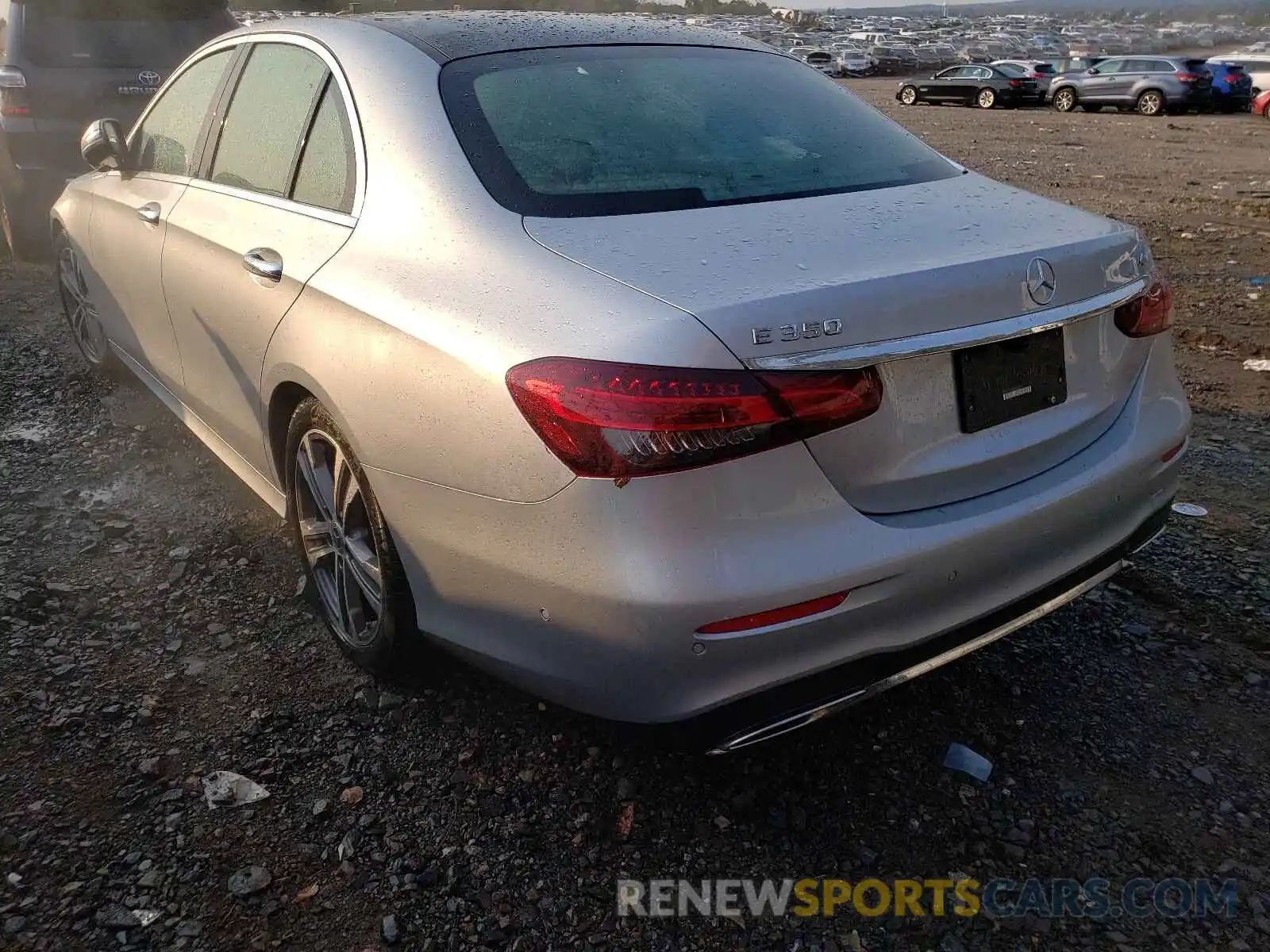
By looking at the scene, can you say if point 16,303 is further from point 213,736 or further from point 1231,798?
point 1231,798

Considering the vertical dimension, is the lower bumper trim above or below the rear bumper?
below

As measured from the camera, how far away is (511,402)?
188 cm

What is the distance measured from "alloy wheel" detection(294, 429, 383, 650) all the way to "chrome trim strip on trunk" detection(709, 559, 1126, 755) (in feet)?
3.28

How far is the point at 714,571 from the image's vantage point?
5.74 feet

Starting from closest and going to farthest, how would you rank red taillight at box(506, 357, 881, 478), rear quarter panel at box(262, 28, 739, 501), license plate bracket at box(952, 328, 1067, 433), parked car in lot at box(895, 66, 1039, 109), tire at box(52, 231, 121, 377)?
red taillight at box(506, 357, 881, 478)
rear quarter panel at box(262, 28, 739, 501)
license plate bracket at box(952, 328, 1067, 433)
tire at box(52, 231, 121, 377)
parked car in lot at box(895, 66, 1039, 109)

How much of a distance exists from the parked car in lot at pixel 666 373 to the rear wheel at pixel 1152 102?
81.1 ft

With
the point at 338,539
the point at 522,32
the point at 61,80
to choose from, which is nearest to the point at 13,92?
the point at 61,80

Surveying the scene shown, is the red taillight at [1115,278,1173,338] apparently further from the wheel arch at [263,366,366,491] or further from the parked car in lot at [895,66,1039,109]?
the parked car in lot at [895,66,1039,109]

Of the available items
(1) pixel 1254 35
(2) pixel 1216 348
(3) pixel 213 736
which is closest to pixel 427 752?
(3) pixel 213 736

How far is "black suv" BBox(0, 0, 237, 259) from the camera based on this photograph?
23.7 feet

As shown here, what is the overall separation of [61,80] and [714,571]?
7.56m

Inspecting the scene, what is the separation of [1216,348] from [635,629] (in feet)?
16.1

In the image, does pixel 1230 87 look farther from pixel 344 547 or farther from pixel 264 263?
pixel 344 547

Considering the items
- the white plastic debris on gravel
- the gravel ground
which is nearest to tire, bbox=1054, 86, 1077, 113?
the gravel ground
